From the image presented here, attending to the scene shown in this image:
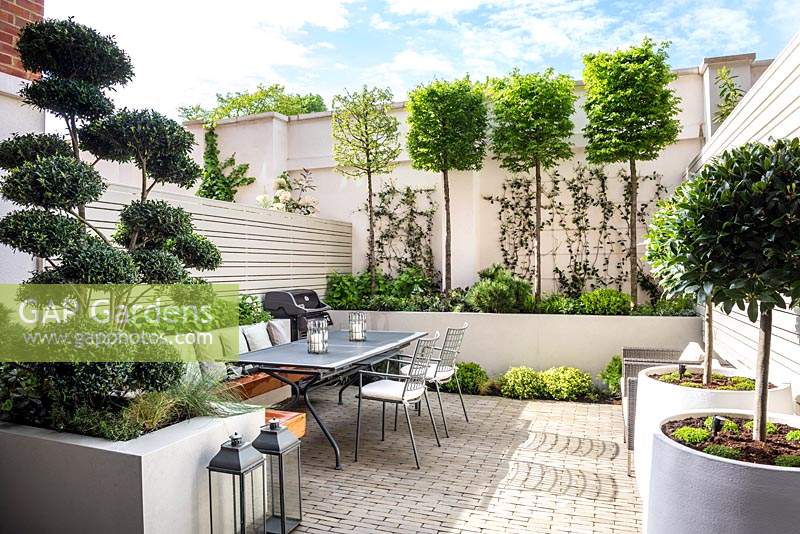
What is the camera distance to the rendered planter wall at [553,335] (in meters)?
7.13

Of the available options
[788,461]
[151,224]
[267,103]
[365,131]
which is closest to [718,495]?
[788,461]

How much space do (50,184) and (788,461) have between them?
11.7 ft

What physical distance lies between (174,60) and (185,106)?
55.9 ft

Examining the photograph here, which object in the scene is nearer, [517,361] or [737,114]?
[737,114]

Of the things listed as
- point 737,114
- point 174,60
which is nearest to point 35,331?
point 737,114

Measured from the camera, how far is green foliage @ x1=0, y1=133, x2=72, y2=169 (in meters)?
3.15

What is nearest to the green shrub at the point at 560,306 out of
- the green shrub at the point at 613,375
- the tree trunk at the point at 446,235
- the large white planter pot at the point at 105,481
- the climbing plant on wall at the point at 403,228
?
the green shrub at the point at 613,375

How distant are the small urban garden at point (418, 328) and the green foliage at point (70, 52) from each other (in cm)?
1

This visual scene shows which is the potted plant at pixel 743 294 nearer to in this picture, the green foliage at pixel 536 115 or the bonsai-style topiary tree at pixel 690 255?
the bonsai-style topiary tree at pixel 690 255

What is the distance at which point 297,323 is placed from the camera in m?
7.76

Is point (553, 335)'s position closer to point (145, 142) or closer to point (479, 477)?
point (479, 477)

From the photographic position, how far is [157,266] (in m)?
3.26

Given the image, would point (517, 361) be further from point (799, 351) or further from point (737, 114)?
point (799, 351)

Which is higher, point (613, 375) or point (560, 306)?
point (560, 306)
